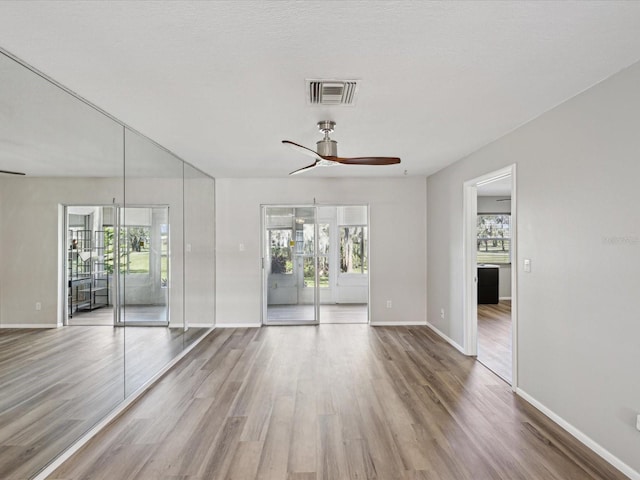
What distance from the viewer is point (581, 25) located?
169 centimetres

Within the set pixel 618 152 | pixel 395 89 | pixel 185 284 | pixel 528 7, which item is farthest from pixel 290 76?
pixel 185 284

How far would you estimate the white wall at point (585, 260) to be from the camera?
82.9 inches

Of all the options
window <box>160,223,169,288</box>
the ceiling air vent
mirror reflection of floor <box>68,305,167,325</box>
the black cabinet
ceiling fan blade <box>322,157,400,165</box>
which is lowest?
the black cabinet

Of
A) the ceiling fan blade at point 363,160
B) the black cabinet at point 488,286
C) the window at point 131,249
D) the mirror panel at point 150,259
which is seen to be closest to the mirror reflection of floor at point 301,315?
the mirror panel at point 150,259

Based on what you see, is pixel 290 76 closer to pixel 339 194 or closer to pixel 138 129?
pixel 138 129

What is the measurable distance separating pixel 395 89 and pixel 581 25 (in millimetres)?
1033

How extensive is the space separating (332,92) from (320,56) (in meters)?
0.48

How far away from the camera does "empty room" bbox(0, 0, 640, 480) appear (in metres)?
1.80

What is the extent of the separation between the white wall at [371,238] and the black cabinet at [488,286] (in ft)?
8.47

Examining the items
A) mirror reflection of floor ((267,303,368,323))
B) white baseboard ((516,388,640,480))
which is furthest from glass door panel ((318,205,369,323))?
white baseboard ((516,388,640,480))

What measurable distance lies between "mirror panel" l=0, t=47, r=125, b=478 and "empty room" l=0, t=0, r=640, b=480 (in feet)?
0.05

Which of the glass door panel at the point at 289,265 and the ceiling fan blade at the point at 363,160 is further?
the glass door panel at the point at 289,265

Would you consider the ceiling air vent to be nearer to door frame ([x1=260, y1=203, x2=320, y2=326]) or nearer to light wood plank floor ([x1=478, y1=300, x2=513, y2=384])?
light wood plank floor ([x1=478, y1=300, x2=513, y2=384])

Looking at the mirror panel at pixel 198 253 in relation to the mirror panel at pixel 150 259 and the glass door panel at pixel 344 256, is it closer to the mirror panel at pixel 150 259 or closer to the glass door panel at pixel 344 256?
the mirror panel at pixel 150 259
